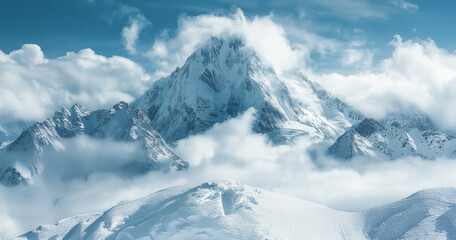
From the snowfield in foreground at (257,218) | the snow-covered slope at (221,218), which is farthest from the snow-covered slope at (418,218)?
the snow-covered slope at (221,218)

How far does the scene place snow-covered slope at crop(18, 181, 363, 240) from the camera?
153000mm

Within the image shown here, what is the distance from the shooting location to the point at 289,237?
152125mm

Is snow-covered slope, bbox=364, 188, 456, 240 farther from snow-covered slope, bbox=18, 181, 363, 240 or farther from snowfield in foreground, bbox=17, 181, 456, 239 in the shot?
snow-covered slope, bbox=18, 181, 363, 240

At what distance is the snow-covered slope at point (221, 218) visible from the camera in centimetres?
15300

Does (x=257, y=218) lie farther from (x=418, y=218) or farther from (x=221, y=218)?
(x=418, y=218)

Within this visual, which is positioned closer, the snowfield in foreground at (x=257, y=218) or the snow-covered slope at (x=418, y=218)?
the snow-covered slope at (x=418, y=218)

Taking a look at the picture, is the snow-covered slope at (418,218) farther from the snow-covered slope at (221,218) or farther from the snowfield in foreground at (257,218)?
the snow-covered slope at (221,218)

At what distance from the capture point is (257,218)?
160500mm

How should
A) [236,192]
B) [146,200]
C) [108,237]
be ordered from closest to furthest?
1. [108,237]
2. [236,192]
3. [146,200]

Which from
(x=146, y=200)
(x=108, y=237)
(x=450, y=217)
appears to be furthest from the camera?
(x=146, y=200)

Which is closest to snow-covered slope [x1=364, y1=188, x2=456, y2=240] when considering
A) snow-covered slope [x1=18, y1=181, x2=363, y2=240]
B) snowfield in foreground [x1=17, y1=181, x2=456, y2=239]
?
snowfield in foreground [x1=17, y1=181, x2=456, y2=239]

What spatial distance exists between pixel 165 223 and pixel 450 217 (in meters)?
92.6

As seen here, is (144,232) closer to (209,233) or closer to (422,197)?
(209,233)

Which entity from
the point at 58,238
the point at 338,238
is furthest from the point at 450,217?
the point at 58,238
